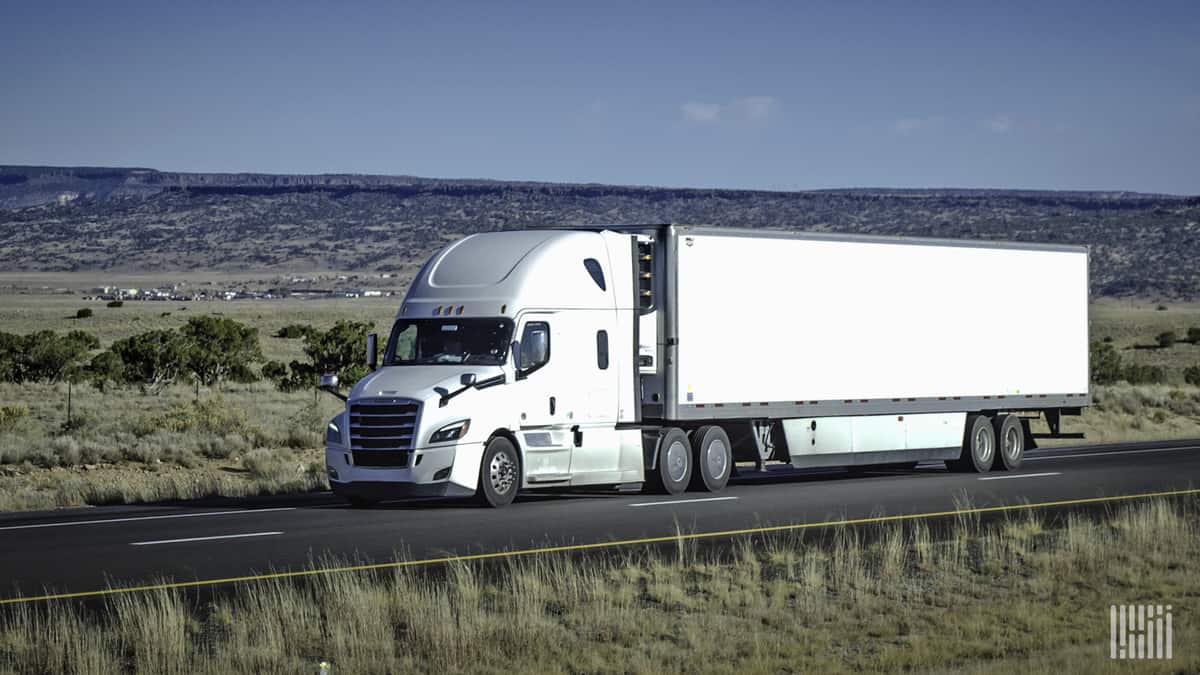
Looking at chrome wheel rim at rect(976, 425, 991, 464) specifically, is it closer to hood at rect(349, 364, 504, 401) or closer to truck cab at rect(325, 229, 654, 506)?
truck cab at rect(325, 229, 654, 506)

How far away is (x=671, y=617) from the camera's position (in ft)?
40.8

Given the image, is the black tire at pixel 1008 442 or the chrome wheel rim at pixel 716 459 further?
the black tire at pixel 1008 442

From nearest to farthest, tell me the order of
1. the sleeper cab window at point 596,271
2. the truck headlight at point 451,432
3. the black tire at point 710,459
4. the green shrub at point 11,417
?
the truck headlight at point 451,432, the sleeper cab window at point 596,271, the black tire at point 710,459, the green shrub at point 11,417

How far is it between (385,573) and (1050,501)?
32.6 feet

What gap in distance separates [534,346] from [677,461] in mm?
2884

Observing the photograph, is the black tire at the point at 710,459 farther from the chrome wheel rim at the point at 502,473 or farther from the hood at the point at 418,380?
the hood at the point at 418,380

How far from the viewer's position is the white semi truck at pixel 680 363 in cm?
2108

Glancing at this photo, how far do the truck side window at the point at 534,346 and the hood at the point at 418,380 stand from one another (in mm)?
448

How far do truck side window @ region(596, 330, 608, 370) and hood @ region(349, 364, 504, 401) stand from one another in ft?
5.47

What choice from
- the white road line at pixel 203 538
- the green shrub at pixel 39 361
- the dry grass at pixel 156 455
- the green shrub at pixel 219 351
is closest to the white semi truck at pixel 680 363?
the white road line at pixel 203 538

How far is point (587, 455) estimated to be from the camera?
73.4 feet

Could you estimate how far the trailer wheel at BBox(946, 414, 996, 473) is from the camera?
27.7 metres

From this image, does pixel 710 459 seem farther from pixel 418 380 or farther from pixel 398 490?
pixel 398 490

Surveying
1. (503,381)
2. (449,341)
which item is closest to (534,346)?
(503,381)
